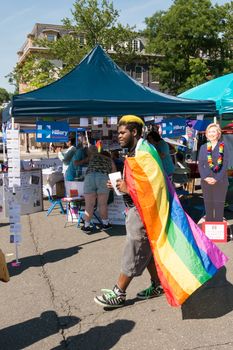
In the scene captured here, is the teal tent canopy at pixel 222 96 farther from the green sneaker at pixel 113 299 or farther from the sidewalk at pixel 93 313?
the green sneaker at pixel 113 299

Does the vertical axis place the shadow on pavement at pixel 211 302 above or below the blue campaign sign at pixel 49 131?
below

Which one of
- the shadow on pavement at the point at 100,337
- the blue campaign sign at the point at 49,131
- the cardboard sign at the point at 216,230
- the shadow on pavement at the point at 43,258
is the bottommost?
the shadow on pavement at the point at 43,258

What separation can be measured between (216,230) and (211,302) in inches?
88.0

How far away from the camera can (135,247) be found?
3631 millimetres

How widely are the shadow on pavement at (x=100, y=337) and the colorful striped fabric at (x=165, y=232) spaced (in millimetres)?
477

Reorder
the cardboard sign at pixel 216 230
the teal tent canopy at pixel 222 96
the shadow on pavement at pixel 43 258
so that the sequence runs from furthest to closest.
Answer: the teal tent canopy at pixel 222 96
the cardboard sign at pixel 216 230
the shadow on pavement at pixel 43 258

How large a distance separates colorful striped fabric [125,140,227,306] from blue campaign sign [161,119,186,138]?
440cm

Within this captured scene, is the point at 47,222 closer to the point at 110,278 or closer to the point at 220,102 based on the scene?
the point at 110,278

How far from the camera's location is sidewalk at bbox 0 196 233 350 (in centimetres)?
316

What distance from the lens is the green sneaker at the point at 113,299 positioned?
372 cm

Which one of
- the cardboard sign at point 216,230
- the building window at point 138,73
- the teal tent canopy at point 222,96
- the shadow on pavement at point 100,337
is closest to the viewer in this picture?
the shadow on pavement at point 100,337

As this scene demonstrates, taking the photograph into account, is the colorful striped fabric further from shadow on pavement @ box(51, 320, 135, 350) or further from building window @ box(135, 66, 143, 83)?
building window @ box(135, 66, 143, 83)

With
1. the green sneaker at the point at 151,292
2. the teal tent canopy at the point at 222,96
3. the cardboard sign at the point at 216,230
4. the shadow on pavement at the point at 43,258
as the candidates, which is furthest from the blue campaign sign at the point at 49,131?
the green sneaker at the point at 151,292

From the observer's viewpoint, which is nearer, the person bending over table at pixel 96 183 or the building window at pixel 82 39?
the person bending over table at pixel 96 183
